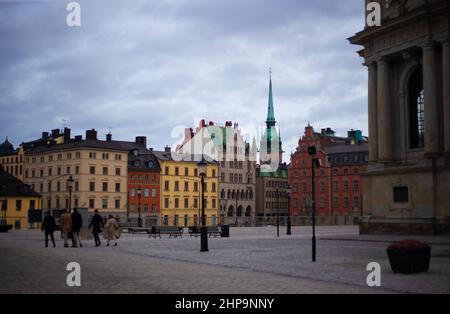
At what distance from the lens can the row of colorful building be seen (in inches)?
3986

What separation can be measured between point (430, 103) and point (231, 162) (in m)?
91.3

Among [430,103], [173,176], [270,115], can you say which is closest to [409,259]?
[430,103]

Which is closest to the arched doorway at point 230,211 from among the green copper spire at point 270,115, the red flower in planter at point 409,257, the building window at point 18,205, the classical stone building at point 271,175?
the classical stone building at point 271,175

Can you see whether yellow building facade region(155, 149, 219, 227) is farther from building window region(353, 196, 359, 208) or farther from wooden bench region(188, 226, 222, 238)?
wooden bench region(188, 226, 222, 238)

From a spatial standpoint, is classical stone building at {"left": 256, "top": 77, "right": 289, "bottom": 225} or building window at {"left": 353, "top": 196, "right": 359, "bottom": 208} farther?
classical stone building at {"left": 256, "top": 77, "right": 289, "bottom": 225}

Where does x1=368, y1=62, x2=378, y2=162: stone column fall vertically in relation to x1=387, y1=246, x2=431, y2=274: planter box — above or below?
above

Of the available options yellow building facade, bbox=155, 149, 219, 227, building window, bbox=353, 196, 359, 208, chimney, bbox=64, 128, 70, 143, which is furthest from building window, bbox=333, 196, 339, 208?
chimney, bbox=64, 128, 70, 143

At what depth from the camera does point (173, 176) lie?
369 feet

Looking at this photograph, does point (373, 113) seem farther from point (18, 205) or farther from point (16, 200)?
point (18, 205)

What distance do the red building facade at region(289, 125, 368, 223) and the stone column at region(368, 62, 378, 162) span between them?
67845mm

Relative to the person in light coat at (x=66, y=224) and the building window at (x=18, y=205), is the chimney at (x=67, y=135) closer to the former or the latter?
the building window at (x=18, y=205)
